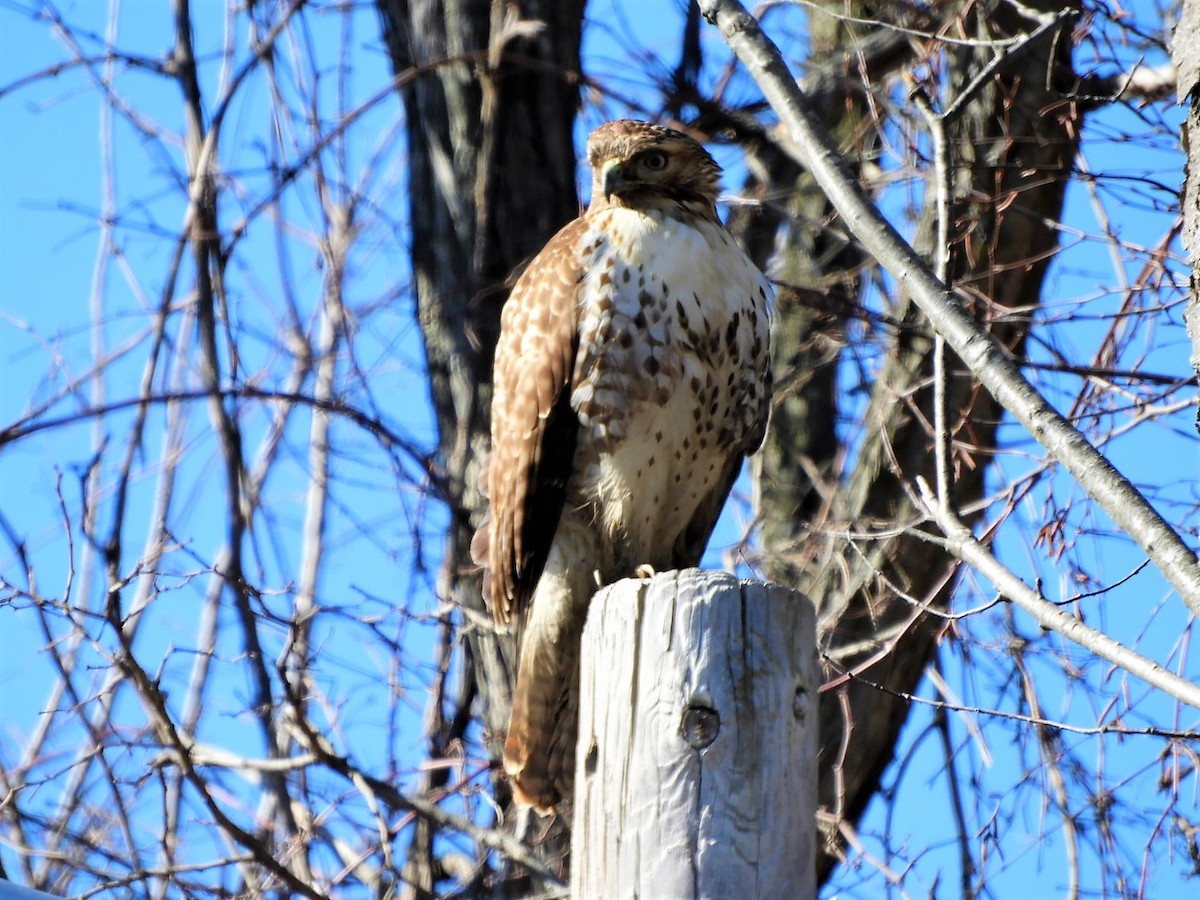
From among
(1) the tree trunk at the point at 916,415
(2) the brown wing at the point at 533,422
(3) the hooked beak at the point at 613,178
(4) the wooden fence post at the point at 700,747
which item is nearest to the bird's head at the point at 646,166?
(3) the hooked beak at the point at 613,178

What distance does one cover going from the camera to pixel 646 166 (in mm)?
3684

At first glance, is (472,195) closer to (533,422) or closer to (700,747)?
(533,422)

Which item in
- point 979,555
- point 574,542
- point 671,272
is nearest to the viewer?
point 979,555

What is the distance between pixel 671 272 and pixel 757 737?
4.91ft

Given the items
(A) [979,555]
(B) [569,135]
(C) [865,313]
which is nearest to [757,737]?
(A) [979,555]

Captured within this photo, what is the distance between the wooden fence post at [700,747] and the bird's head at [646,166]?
1522mm

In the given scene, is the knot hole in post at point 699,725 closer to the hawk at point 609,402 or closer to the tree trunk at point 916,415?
the hawk at point 609,402

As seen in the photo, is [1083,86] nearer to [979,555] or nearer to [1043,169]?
[1043,169]

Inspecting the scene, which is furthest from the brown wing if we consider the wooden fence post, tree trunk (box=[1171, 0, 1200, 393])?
tree trunk (box=[1171, 0, 1200, 393])

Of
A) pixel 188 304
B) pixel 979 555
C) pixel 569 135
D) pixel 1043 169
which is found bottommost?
pixel 979 555

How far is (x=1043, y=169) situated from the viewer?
481cm

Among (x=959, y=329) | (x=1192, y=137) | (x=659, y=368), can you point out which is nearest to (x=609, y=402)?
(x=659, y=368)

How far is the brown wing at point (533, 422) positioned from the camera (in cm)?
353

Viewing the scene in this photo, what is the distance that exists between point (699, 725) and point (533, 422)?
1.45 meters
